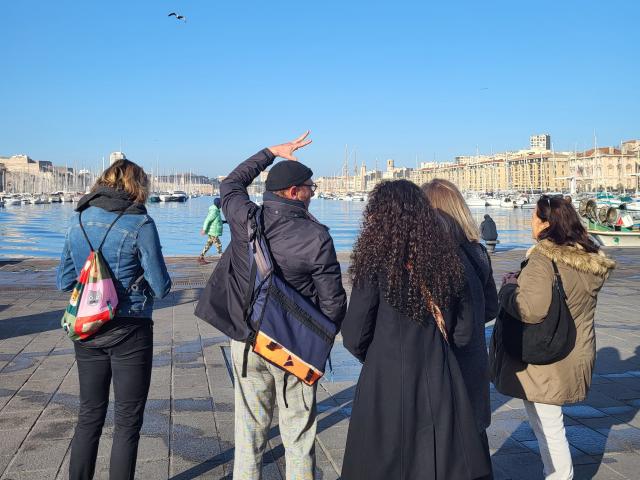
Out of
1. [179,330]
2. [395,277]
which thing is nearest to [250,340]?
[395,277]

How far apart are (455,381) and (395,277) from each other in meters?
0.48

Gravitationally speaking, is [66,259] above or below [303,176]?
below

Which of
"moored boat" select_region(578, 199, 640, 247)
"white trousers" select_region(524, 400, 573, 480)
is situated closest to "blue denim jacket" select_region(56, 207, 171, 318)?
"white trousers" select_region(524, 400, 573, 480)

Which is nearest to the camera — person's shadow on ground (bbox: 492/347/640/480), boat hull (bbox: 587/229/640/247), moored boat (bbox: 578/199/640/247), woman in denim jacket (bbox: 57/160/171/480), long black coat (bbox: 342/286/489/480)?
long black coat (bbox: 342/286/489/480)

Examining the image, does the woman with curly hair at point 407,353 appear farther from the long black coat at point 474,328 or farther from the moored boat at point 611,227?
the moored boat at point 611,227

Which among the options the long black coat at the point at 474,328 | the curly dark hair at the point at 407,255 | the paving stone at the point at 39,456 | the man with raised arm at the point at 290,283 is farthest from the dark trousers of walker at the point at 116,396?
the long black coat at the point at 474,328

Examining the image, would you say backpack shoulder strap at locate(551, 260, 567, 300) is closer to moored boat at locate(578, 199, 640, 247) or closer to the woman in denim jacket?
the woman in denim jacket

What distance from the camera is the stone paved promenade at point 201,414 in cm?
370

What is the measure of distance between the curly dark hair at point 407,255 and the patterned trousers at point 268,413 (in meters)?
0.67

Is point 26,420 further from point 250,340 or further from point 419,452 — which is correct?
point 419,452

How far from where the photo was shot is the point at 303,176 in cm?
284

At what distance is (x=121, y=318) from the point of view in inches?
119

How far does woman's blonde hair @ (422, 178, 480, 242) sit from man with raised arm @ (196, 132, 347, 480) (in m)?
0.53

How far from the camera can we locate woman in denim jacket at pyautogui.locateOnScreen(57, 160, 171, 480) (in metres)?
3.03
